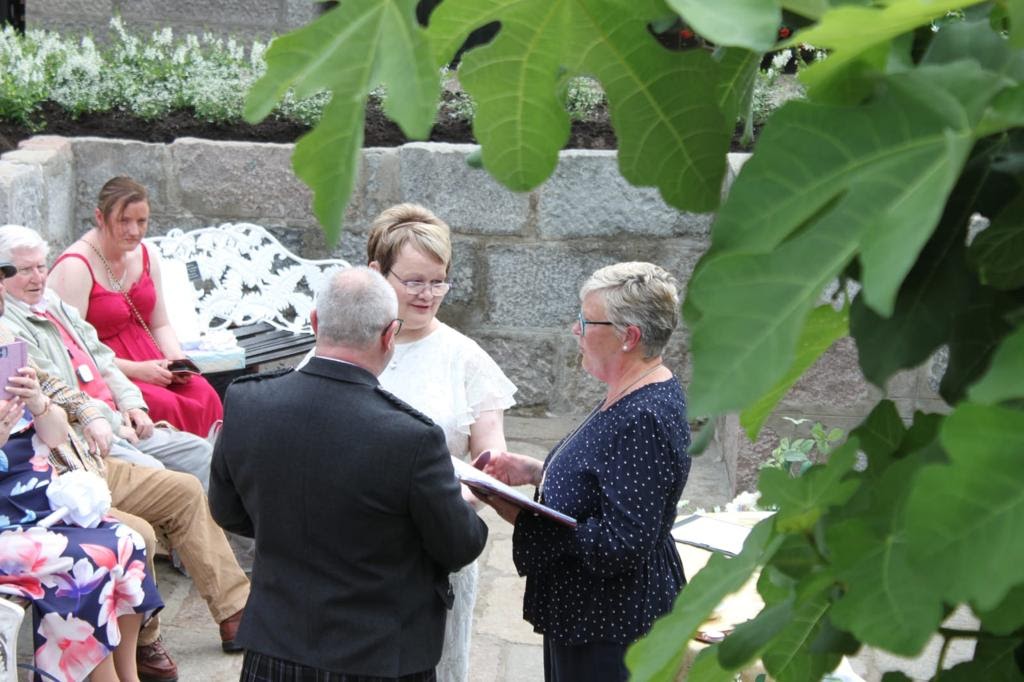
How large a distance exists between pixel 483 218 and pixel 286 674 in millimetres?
4093

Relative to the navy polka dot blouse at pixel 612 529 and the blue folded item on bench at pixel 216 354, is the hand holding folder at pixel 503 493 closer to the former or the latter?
the navy polka dot blouse at pixel 612 529

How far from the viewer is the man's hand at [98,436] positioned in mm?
4855

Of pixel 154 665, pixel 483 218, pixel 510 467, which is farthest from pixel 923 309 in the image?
pixel 483 218

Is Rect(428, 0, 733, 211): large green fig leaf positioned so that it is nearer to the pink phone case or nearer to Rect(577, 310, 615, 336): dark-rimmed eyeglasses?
Rect(577, 310, 615, 336): dark-rimmed eyeglasses

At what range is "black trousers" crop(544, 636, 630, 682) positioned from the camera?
130 inches

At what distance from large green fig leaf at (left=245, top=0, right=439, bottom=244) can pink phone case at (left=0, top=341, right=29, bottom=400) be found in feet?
13.1

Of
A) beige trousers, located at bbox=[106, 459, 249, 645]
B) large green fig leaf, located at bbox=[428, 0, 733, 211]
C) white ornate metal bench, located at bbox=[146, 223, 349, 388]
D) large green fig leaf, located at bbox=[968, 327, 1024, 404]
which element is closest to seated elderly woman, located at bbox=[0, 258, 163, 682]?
beige trousers, located at bbox=[106, 459, 249, 645]

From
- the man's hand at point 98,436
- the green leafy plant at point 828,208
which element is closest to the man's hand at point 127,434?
the man's hand at point 98,436

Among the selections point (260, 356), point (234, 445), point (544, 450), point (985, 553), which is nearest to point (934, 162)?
point (985, 553)

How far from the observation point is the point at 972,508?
0.48 metres

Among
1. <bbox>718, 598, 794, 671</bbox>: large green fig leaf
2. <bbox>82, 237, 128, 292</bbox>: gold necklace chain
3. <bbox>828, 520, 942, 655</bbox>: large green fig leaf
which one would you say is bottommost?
<bbox>82, 237, 128, 292</bbox>: gold necklace chain

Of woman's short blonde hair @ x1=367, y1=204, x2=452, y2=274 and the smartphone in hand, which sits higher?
woman's short blonde hair @ x1=367, y1=204, x2=452, y2=274

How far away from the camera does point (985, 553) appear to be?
1.54ft

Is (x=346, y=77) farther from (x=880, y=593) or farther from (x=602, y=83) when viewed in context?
(x=880, y=593)
